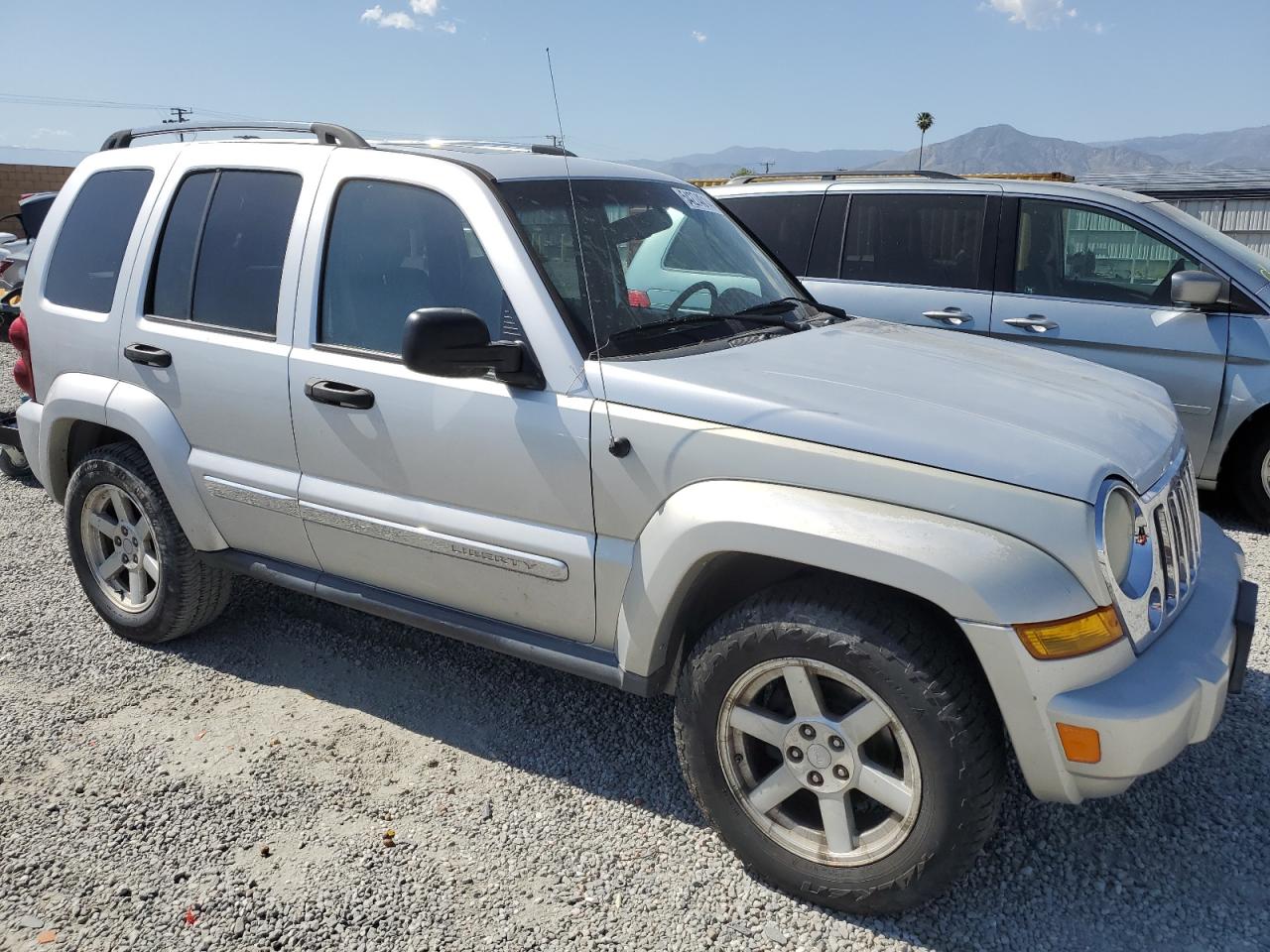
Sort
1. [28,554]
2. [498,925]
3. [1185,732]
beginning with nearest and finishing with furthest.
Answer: [1185,732] < [498,925] < [28,554]

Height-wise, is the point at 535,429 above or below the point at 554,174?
below

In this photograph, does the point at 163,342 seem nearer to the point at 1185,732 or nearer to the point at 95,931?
the point at 95,931

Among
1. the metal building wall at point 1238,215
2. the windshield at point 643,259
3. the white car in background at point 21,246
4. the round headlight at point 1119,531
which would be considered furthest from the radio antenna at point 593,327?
the metal building wall at point 1238,215

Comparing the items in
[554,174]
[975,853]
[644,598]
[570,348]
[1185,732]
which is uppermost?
[554,174]

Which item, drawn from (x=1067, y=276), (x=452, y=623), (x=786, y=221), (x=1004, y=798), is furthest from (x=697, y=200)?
(x=1067, y=276)

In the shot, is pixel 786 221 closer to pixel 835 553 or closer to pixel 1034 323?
pixel 1034 323

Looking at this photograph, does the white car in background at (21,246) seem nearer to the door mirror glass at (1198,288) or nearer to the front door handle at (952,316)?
the front door handle at (952,316)

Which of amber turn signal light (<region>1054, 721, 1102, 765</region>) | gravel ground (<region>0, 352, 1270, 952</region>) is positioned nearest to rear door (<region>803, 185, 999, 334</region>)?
gravel ground (<region>0, 352, 1270, 952</region>)

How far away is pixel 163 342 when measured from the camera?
3.67 meters

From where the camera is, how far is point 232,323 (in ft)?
11.6

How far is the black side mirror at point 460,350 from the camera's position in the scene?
2678mm

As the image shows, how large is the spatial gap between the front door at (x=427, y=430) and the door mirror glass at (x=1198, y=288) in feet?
13.6

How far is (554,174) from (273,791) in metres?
2.20

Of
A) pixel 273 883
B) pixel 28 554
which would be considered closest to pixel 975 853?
pixel 273 883
